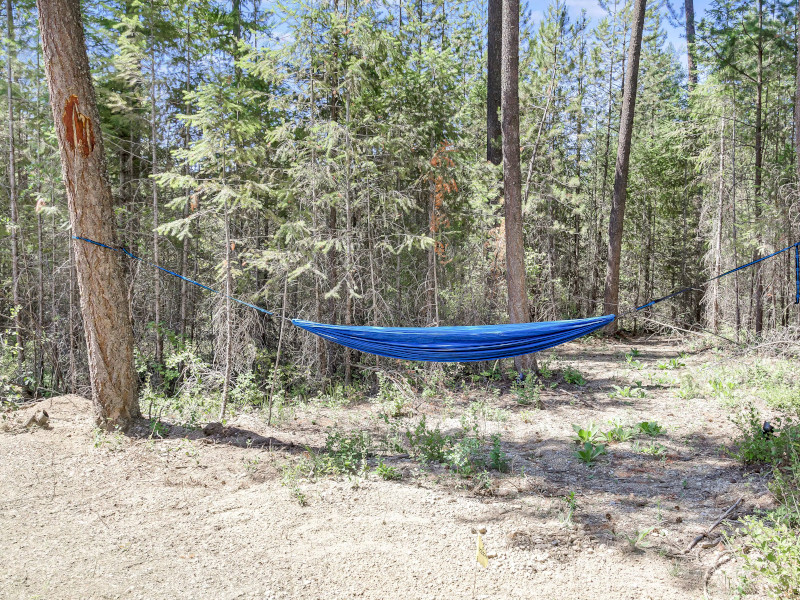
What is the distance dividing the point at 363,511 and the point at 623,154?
27.7ft

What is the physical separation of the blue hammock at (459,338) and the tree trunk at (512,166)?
215 cm

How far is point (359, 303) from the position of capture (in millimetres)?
→ 6645

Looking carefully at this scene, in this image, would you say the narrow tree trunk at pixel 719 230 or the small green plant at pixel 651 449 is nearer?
the small green plant at pixel 651 449

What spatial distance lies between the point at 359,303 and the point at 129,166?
3.86 m

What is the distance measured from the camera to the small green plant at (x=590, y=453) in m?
3.69

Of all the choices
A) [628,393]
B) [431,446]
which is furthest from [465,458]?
[628,393]

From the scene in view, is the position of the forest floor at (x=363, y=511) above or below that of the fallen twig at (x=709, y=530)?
below

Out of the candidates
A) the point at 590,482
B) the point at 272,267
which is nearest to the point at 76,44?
the point at 272,267

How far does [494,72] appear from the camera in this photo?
794cm

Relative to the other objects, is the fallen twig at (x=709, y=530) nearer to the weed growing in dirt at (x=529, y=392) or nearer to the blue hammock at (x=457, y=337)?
the blue hammock at (x=457, y=337)

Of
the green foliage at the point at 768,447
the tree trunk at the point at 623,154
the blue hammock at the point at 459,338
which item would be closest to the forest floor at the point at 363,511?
the green foliage at the point at 768,447

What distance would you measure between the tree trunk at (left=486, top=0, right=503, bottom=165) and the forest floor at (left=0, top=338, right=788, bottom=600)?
475 centimetres

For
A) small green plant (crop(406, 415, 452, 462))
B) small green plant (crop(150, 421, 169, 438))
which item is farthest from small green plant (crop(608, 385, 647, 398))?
small green plant (crop(150, 421, 169, 438))

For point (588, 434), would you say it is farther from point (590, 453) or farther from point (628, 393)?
point (628, 393)
